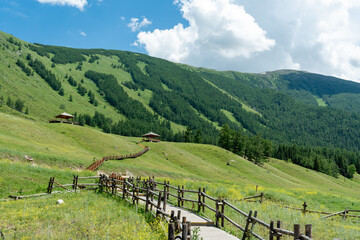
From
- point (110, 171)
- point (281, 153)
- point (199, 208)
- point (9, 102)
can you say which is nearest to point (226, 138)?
point (110, 171)

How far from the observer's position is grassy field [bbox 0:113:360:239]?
14.9 meters

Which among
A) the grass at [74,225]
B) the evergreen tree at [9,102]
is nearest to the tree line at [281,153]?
the grass at [74,225]

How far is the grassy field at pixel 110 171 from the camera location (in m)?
14.9

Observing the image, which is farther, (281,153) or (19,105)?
(281,153)

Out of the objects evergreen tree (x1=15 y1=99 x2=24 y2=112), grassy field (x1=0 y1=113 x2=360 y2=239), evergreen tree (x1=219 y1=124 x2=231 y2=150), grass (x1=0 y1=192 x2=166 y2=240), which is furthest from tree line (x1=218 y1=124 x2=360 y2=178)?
evergreen tree (x1=15 y1=99 x2=24 y2=112)

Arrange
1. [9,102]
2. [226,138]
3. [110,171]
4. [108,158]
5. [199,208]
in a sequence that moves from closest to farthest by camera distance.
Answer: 1. [199,208]
2. [110,171]
3. [108,158]
4. [226,138]
5. [9,102]

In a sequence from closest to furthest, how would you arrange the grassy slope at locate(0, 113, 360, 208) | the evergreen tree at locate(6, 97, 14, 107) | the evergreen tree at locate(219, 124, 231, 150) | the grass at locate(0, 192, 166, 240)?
the grass at locate(0, 192, 166, 240) < the grassy slope at locate(0, 113, 360, 208) < the evergreen tree at locate(219, 124, 231, 150) < the evergreen tree at locate(6, 97, 14, 107)

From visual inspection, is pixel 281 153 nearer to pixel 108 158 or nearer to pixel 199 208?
pixel 108 158

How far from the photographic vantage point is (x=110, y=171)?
4378 cm

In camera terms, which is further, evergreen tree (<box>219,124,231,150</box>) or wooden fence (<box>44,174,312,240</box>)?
evergreen tree (<box>219,124,231,150</box>)

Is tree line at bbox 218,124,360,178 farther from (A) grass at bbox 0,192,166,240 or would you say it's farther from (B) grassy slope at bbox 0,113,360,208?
(A) grass at bbox 0,192,166,240

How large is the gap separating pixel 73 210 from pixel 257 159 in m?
96.3

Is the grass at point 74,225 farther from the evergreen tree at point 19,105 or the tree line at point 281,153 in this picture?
the evergreen tree at point 19,105

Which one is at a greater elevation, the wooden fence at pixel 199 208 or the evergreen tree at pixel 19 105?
the evergreen tree at pixel 19 105
